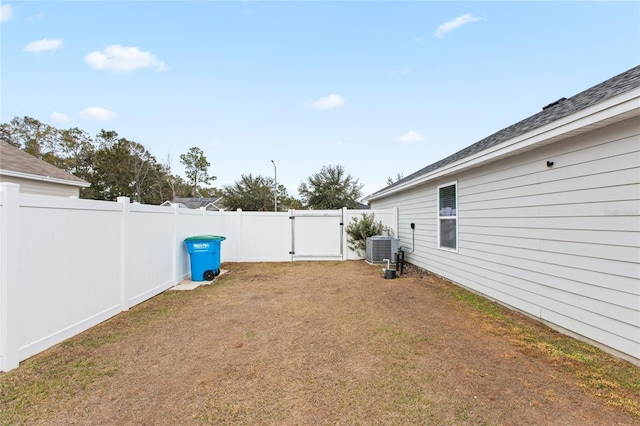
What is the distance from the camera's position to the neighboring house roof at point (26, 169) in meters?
8.08

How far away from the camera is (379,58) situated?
988 cm

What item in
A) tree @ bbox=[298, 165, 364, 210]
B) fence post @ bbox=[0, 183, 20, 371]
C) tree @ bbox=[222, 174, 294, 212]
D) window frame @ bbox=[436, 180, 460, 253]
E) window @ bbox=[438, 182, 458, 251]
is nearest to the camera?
fence post @ bbox=[0, 183, 20, 371]

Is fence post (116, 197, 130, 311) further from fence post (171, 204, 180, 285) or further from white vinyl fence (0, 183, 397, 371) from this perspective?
fence post (171, 204, 180, 285)

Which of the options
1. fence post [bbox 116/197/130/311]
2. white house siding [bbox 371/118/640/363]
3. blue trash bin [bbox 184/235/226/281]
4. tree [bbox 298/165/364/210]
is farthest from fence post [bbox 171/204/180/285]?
tree [bbox 298/165/364/210]

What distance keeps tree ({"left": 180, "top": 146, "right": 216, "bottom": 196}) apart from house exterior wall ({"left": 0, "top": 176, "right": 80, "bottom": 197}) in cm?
3118

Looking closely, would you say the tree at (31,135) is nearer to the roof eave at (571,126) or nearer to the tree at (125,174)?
the tree at (125,174)

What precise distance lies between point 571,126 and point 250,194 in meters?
27.5

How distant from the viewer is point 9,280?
251 centimetres

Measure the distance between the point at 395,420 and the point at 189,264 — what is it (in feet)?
20.6

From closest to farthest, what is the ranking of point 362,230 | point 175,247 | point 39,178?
point 175,247 < point 39,178 < point 362,230

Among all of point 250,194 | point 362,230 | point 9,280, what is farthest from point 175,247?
point 250,194

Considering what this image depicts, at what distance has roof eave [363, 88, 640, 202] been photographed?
8.62 feet

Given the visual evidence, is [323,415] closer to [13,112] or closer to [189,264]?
[189,264]

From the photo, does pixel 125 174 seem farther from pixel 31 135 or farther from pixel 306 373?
pixel 306 373
